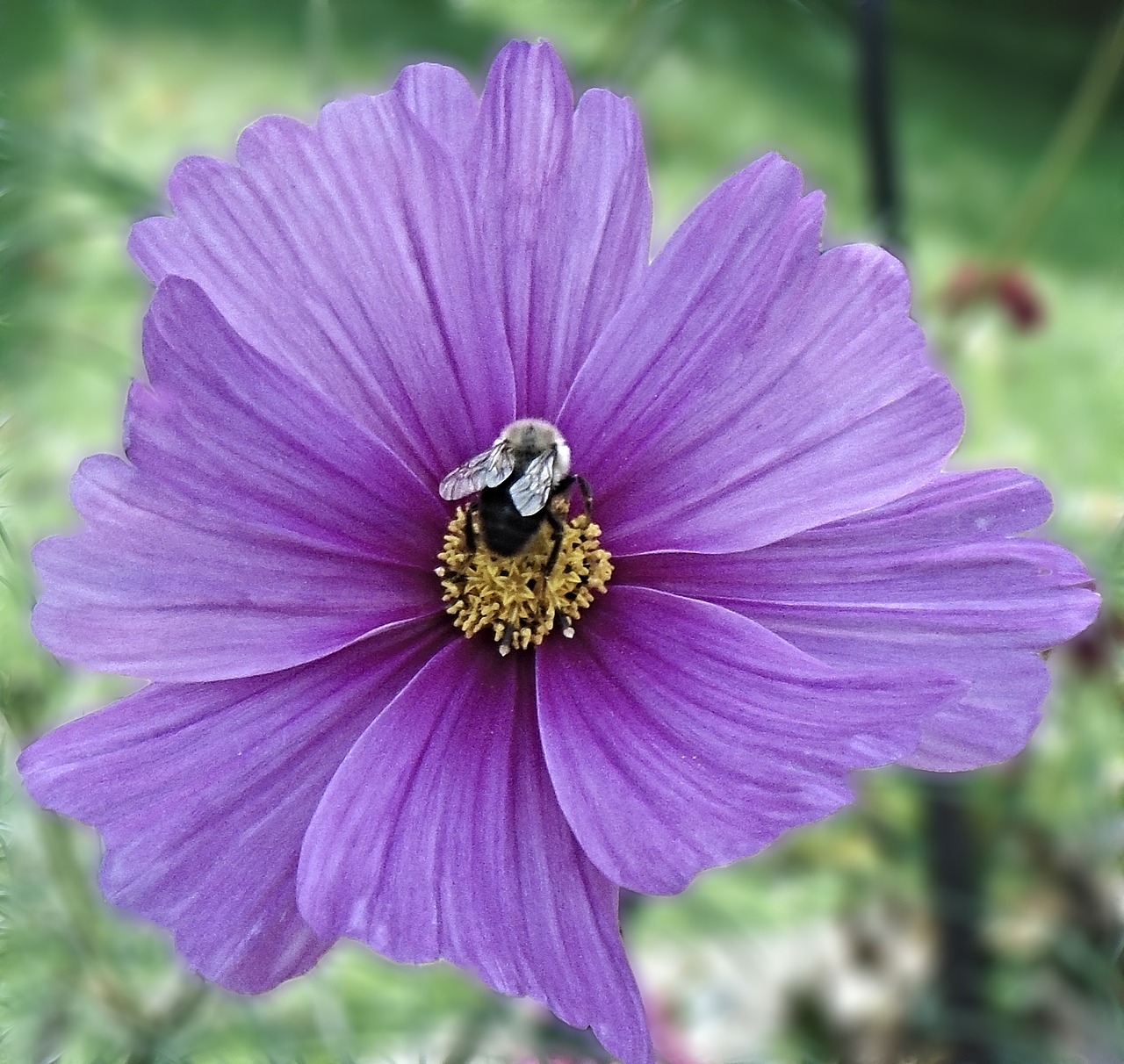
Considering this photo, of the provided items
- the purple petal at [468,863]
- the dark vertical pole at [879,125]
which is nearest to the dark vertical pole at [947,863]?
the dark vertical pole at [879,125]

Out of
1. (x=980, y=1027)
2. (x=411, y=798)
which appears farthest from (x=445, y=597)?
(x=980, y=1027)

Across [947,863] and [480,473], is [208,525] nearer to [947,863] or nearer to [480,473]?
[480,473]

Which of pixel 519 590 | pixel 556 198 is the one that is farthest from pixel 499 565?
pixel 556 198

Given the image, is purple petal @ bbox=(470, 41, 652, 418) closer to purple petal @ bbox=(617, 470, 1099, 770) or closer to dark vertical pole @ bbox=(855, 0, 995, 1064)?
purple petal @ bbox=(617, 470, 1099, 770)

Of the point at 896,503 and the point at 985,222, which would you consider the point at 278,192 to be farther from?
the point at 985,222

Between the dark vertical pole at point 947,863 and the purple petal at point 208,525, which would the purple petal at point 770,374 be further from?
the dark vertical pole at point 947,863
